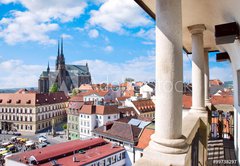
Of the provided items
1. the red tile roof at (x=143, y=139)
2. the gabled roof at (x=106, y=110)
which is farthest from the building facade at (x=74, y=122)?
the red tile roof at (x=143, y=139)

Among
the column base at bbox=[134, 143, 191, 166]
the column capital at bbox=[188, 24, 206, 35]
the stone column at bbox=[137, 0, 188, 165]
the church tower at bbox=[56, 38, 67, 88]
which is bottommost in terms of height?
the column base at bbox=[134, 143, 191, 166]

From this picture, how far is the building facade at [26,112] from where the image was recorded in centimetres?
4491

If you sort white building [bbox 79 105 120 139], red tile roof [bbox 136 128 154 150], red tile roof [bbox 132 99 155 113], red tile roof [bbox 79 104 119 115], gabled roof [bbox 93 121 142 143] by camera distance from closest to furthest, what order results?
red tile roof [bbox 136 128 154 150] < gabled roof [bbox 93 121 142 143] < white building [bbox 79 105 120 139] < red tile roof [bbox 79 104 119 115] < red tile roof [bbox 132 99 155 113]

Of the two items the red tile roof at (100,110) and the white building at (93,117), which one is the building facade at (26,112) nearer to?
the white building at (93,117)

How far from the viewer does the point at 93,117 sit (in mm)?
34594

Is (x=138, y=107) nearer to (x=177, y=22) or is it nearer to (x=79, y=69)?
(x=177, y=22)

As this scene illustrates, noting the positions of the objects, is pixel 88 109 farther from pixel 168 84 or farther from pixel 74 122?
pixel 168 84

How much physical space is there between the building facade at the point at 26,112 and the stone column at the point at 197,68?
149ft

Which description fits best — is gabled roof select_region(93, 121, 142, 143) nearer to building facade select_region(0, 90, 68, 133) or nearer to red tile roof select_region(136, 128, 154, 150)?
red tile roof select_region(136, 128, 154, 150)

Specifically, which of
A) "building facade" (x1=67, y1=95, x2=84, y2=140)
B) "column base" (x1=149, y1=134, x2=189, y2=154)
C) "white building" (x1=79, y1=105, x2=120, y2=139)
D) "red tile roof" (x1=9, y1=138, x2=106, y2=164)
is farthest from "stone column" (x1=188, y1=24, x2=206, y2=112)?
"building facade" (x1=67, y1=95, x2=84, y2=140)

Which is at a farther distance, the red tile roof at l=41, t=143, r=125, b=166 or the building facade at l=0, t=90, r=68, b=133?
the building facade at l=0, t=90, r=68, b=133

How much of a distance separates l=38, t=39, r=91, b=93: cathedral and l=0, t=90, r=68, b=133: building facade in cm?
4358

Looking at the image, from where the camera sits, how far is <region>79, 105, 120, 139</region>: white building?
3412 cm

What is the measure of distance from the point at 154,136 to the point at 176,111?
1.20 feet
